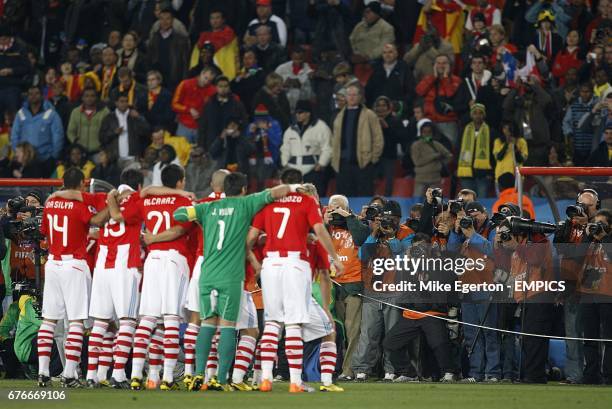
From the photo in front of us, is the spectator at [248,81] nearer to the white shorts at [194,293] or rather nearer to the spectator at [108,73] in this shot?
the spectator at [108,73]

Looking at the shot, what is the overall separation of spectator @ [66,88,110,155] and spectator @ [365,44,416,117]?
14.9 ft

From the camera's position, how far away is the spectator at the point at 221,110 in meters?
23.5

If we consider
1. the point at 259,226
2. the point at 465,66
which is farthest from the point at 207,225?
the point at 465,66

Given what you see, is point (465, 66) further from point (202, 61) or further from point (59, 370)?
point (59, 370)

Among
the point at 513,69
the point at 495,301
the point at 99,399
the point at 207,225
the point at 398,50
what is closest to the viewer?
the point at 99,399

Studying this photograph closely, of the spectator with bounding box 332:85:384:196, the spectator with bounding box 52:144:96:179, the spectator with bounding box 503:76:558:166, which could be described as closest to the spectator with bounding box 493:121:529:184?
the spectator with bounding box 503:76:558:166

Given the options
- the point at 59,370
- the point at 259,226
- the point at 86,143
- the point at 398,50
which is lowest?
the point at 59,370

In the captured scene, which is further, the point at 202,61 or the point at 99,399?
the point at 202,61

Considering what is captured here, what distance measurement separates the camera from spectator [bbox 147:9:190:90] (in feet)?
84.2

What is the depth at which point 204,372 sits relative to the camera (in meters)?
14.5

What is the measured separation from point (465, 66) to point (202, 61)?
472 cm

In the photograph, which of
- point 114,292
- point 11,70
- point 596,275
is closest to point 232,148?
point 11,70

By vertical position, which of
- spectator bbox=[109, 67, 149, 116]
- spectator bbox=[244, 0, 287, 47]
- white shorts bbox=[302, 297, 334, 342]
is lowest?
white shorts bbox=[302, 297, 334, 342]

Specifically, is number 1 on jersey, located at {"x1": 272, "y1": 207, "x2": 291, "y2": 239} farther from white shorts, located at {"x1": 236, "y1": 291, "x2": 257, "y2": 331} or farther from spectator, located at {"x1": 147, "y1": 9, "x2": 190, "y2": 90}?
spectator, located at {"x1": 147, "y1": 9, "x2": 190, "y2": 90}
